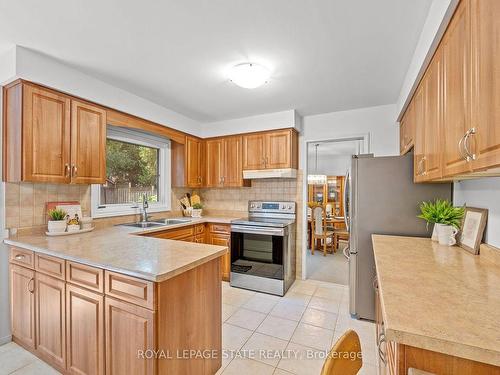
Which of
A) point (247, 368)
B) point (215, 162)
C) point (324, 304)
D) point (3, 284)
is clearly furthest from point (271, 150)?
point (3, 284)

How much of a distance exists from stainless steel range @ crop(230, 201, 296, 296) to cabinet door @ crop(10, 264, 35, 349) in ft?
6.69

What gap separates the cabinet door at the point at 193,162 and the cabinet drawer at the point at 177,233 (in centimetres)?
77

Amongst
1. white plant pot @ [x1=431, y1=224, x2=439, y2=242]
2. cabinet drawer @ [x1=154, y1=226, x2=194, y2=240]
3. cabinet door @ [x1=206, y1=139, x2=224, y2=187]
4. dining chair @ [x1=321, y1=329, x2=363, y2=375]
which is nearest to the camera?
dining chair @ [x1=321, y1=329, x2=363, y2=375]

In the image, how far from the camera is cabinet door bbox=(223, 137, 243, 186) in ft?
12.1

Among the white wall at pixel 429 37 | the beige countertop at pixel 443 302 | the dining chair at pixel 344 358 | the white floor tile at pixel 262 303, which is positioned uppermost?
the white wall at pixel 429 37

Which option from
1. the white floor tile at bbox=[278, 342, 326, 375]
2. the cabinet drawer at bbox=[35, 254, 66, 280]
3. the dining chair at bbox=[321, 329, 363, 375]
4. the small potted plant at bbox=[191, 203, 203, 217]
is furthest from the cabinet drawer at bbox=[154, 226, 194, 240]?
the dining chair at bbox=[321, 329, 363, 375]

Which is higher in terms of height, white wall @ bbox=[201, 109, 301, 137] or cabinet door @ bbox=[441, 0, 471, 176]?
white wall @ bbox=[201, 109, 301, 137]

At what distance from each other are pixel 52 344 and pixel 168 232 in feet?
4.59

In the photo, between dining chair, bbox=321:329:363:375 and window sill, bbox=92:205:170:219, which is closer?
dining chair, bbox=321:329:363:375

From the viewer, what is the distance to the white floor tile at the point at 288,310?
254cm

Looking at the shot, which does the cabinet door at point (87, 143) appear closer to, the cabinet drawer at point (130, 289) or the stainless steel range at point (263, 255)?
the cabinet drawer at point (130, 289)

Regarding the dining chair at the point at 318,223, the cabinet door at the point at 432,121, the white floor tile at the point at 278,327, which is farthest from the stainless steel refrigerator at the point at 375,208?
the dining chair at the point at 318,223

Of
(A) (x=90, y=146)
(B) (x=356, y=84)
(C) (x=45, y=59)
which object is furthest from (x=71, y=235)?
(B) (x=356, y=84)

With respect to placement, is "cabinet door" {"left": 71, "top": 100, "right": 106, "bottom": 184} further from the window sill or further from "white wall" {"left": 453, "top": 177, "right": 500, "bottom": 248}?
"white wall" {"left": 453, "top": 177, "right": 500, "bottom": 248}
